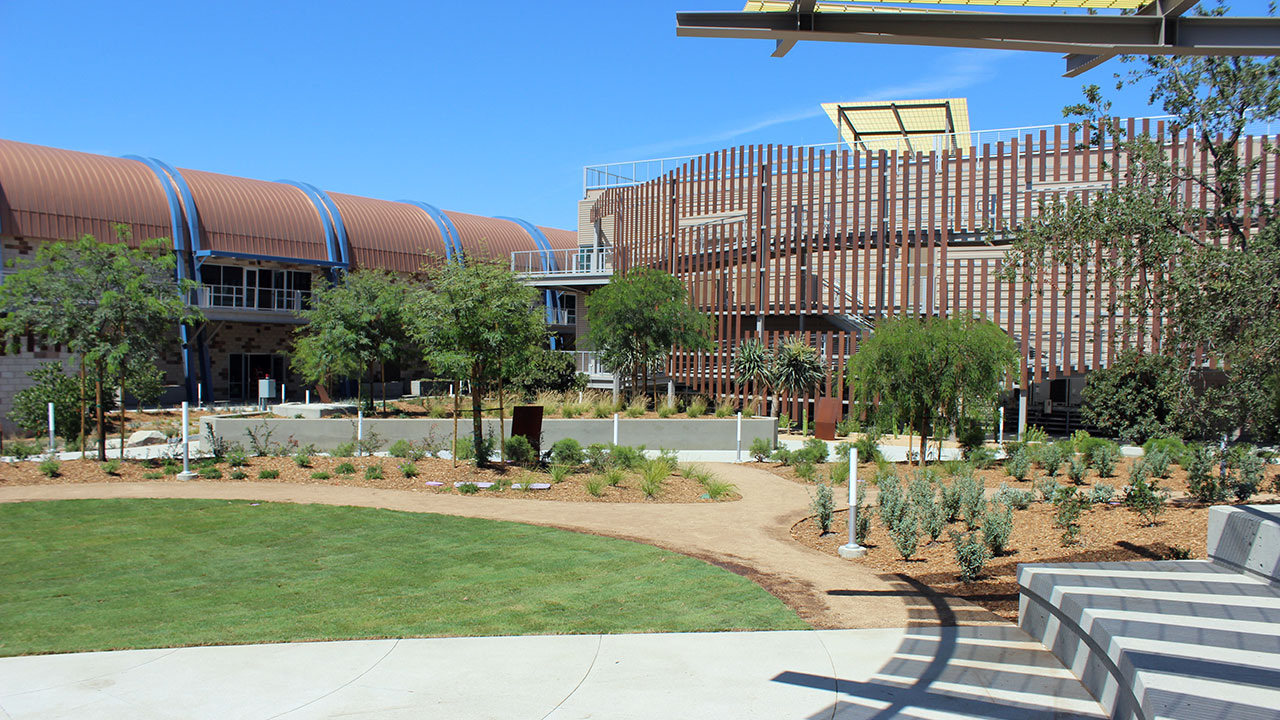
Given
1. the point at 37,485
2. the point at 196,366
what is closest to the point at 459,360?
the point at 37,485

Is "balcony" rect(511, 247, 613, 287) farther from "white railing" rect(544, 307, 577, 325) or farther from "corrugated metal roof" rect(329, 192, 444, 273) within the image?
"corrugated metal roof" rect(329, 192, 444, 273)

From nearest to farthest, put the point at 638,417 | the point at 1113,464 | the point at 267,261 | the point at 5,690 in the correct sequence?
the point at 5,690 → the point at 1113,464 → the point at 638,417 → the point at 267,261

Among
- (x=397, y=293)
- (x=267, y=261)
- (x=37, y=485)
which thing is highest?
(x=267, y=261)

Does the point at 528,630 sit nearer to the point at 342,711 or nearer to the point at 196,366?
the point at 342,711

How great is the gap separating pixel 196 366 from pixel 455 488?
98.6 ft

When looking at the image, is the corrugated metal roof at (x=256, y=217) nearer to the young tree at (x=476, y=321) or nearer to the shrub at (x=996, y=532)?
the young tree at (x=476, y=321)

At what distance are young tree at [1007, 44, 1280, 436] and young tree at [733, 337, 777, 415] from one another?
57.7 ft

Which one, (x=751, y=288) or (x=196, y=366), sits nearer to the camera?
(x=751, y=288)

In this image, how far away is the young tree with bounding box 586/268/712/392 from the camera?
29531mm

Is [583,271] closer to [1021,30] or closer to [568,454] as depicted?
[568,454]

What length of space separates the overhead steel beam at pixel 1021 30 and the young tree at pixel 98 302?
55.7ft

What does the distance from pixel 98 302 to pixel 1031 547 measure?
18.7 meters

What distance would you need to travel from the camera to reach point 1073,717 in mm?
5410

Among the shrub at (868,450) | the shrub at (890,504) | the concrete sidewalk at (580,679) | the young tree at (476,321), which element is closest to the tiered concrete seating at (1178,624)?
the concrete sidewalk at (580,679)
